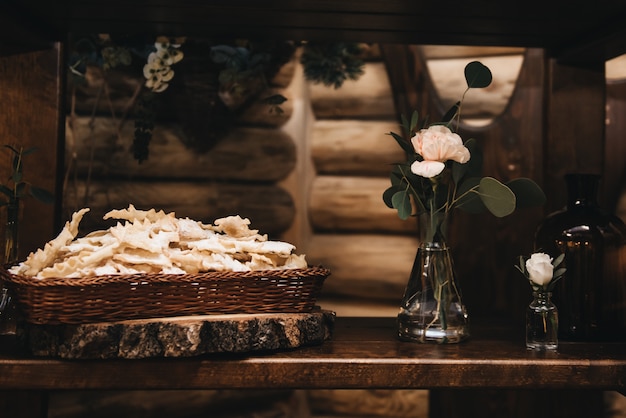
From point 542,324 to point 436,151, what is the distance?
331mm

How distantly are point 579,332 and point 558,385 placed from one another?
183 mm

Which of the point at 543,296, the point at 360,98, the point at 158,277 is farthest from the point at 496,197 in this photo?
the point at 360,98

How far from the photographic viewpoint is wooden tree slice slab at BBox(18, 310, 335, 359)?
916 millimetres

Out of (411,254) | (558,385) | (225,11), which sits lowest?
(558,385)

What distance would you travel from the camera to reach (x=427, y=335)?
1.07m

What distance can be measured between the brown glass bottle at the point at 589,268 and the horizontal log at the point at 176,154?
0.73 meters

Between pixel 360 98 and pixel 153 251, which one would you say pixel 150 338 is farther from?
pixel 360 98

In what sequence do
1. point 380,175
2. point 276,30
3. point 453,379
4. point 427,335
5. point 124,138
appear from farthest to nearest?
point 380,175 → point 124,138 → point 276,30 → point 427,335 → point 453,379

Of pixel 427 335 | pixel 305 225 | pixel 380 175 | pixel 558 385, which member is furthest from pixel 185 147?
pixel 558 385

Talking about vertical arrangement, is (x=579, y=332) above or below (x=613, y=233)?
below

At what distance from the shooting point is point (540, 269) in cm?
99

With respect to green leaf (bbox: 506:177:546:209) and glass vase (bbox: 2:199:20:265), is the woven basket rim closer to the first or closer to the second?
glass vase (bbox: 2:199:20:265)

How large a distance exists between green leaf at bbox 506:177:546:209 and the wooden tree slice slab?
0.49m

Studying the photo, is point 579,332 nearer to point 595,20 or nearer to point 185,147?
point 595,20
